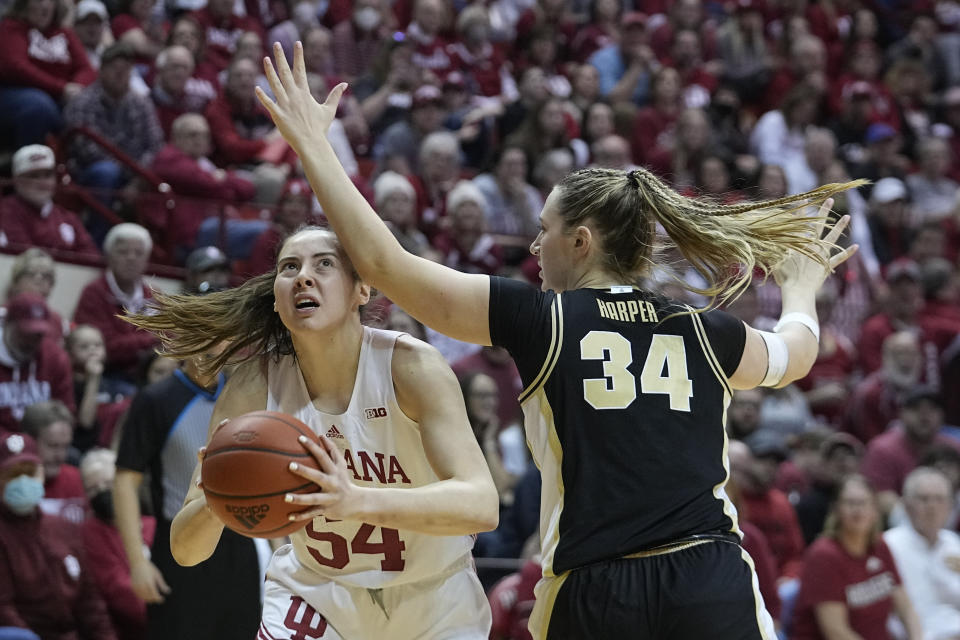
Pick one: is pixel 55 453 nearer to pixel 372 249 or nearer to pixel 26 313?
pixel 26 313

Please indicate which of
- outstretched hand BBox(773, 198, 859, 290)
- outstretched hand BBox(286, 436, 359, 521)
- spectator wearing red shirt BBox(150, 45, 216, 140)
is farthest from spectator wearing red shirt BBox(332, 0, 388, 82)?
outstretched hand BBox(286, 436, 359, 521)

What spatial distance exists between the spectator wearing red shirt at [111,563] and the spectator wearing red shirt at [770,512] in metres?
3.31

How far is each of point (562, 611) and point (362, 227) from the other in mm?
1022

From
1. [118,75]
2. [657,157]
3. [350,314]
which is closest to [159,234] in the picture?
[118,75]

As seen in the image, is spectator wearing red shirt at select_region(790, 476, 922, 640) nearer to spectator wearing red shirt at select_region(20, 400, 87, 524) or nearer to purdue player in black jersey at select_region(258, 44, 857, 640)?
spectator wearing red shirt at select_region(20, 400, 87, 524)

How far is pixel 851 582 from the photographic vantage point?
7191 millimetres

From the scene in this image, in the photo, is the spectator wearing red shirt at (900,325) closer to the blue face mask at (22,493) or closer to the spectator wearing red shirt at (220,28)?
the spectator wearing red shirt at (220,28)

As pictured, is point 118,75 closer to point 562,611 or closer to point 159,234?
point 159,234

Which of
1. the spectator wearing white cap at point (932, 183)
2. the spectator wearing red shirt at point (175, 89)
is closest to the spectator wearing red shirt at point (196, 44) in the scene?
the spectator wearing red shirt at point (175, 89)

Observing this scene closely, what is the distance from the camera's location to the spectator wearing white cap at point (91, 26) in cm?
1031

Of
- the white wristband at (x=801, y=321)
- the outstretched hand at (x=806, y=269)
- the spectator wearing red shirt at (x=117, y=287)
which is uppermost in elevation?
the spectator wearing red shirt at (x=117, y=287)

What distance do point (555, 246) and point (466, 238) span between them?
21.8ft

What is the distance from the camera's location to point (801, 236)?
11.9ft

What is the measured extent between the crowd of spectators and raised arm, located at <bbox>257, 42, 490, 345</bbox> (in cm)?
73
